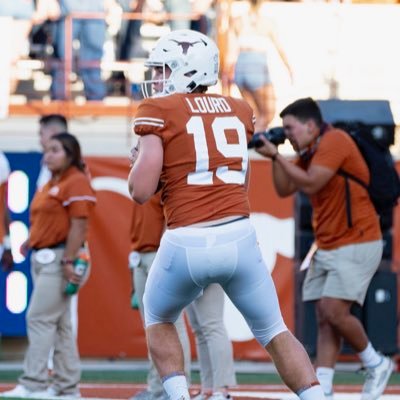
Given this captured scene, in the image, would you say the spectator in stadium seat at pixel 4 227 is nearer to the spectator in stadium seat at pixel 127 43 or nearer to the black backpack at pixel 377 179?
the black backpack at pixel 377 179

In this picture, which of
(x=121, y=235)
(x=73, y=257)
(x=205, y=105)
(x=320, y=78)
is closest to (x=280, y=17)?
(x=320, y=78)

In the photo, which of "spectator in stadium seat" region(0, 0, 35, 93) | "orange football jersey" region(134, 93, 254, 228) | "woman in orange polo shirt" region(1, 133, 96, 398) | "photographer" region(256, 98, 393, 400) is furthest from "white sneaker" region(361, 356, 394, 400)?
"spectator in stadium seat" region(0, 0, 35, 93)

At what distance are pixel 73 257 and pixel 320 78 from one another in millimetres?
5413

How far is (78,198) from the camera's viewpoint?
8500 mm

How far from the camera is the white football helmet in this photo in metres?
6.04

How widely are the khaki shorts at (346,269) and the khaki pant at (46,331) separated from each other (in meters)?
1.69

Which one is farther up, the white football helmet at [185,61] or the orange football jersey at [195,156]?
the white football helmet at [185,61]

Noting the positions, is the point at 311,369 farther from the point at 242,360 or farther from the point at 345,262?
the point at 242,360

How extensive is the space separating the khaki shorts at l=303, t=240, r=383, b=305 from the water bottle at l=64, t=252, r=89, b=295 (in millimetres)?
1492

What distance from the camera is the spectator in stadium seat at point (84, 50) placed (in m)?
12.7

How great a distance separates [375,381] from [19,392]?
2.29m

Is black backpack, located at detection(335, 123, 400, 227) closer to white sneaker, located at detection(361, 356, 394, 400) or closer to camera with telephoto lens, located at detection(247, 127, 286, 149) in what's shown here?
camera with telephoto lens, located at detection(247, 127, 286, 149)

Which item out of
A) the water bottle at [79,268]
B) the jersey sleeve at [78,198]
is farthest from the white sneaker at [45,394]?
the jersey sleeve at [78,198]

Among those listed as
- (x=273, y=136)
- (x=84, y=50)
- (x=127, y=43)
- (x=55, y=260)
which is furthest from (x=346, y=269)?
(x=127, y=43)
